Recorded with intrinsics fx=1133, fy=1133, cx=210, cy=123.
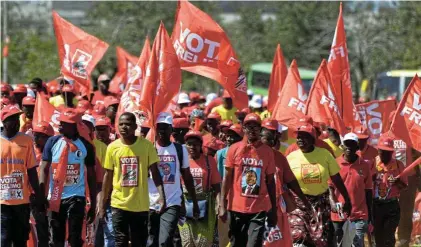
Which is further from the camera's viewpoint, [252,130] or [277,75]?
[277,75]

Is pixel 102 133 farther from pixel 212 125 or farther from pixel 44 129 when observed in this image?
pixel 212 125

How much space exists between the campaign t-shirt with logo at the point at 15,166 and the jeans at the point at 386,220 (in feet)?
15.9

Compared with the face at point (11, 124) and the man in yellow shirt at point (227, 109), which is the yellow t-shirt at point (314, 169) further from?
the man in yellow shirt at point (227, 109)

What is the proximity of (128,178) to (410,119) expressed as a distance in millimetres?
4960

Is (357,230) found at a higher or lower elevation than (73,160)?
lower

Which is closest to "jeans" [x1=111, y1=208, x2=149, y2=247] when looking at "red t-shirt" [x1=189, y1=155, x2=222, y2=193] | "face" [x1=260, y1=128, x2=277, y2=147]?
"red t-shirt" [x1=189, y1=155, x2=222, y2=193]

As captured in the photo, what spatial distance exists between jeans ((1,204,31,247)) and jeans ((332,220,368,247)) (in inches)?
148

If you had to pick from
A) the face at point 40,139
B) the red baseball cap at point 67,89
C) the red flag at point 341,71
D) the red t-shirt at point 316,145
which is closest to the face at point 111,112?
the red baseball cap at point 67,89

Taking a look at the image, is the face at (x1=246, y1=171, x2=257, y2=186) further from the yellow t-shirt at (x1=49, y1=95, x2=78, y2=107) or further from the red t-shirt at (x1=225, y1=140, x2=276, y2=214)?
the yellow t-shirt at (x1=49, y1=95, x2=78, y2=107)

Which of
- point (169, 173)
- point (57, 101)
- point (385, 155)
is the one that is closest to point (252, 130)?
point (169, 173)

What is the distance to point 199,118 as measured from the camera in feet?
53.2

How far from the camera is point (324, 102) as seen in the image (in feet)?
50.5

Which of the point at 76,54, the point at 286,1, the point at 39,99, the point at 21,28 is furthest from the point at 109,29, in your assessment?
the point at 39,99

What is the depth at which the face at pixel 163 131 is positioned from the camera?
12047 mm
